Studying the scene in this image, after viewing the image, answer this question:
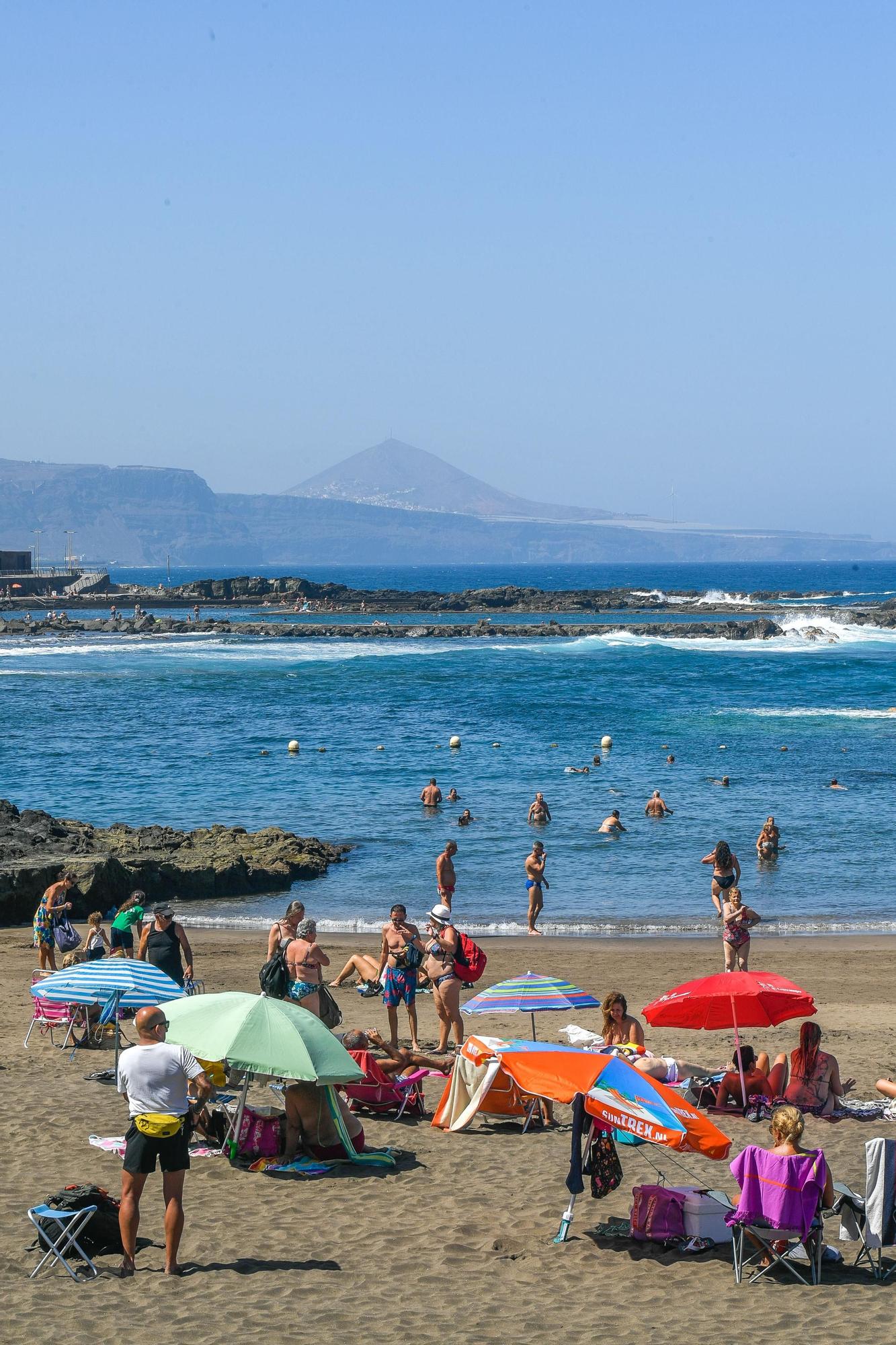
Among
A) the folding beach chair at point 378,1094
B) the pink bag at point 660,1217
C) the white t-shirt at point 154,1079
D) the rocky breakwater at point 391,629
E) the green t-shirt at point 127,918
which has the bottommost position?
the folding beach chair at point 378,1094

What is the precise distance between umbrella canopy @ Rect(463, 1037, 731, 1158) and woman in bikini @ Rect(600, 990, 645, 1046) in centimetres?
175

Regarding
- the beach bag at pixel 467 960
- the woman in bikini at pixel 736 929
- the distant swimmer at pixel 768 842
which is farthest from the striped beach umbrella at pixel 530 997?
the distant swimmer at pixel 768 842

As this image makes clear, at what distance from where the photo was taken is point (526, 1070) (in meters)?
8.26

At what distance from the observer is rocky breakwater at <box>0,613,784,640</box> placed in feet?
281

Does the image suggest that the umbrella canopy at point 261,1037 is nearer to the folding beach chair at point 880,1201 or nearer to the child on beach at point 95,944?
the folding beach chair at point 880,1201

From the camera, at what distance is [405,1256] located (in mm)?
7867

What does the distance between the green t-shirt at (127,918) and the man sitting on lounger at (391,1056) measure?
3942mm

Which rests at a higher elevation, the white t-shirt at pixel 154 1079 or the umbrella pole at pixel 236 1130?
the white t-shirt at pixel 154 1079

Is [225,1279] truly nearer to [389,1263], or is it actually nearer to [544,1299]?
[389,1263]

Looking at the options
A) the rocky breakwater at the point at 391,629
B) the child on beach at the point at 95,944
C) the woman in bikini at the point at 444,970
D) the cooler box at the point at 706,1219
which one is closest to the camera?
the cooler box at the point at 706,1219

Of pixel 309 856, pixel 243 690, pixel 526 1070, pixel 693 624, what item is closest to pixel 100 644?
pixel 243 690

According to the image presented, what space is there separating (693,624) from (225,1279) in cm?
8255

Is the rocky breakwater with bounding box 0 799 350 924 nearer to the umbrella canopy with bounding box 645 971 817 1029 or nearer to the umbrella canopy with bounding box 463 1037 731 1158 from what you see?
the umbrella canopy with bounding box 645 971 817 1029

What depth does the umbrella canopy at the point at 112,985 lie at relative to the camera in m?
10.4
